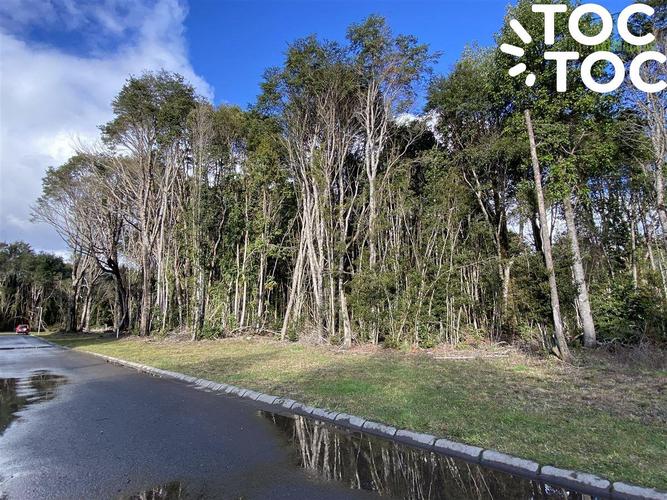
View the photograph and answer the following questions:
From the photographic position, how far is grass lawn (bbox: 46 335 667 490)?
13.5ft

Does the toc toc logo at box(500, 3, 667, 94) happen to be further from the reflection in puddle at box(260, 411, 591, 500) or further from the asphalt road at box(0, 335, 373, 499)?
the asphalt road at box(0, 335, 373, 499)

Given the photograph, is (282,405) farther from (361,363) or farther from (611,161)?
(611,161)

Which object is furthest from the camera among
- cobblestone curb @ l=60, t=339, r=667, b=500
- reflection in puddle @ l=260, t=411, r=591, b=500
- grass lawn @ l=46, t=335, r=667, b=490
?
grass lawn @ l=46, t=335, r=667, b=490

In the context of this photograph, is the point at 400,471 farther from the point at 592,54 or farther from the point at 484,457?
the point at 592,54

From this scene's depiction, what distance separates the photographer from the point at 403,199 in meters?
13.9

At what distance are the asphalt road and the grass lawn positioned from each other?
4.80ft

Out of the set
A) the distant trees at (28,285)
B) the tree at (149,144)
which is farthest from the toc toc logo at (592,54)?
the distant trees at (28,285)

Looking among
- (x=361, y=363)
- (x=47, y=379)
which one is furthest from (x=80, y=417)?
(x=361, y=363)

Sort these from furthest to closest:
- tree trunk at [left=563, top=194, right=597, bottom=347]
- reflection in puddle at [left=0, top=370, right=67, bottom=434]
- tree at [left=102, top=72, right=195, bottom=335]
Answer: tree at [left=102, top=72, right=195, bottom=335]
tree trunk at [left=563, top=194, right=597, bottom=347]
reflection in puddle at [left=0, top=370, right=67, bottom=434]

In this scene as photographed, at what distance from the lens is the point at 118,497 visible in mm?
3381

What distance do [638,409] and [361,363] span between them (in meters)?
5.78

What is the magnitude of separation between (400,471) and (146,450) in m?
2.67

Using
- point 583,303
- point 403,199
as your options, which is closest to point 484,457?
point 583,303

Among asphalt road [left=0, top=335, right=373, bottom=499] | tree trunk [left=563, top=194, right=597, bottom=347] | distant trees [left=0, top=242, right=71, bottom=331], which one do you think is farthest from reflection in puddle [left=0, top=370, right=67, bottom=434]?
distant trees [left=0, top=242, right=71, bottom=331]
